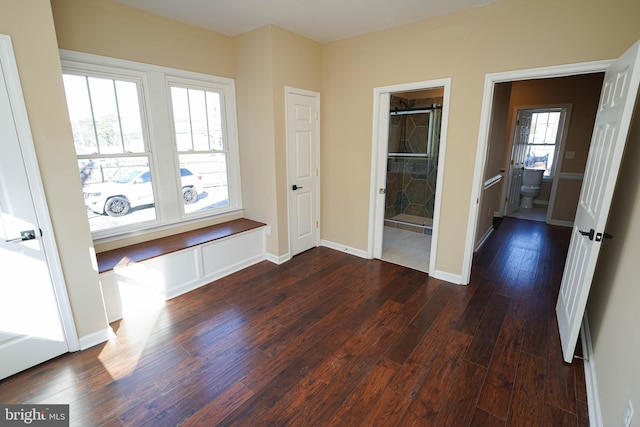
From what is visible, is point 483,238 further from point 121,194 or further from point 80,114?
point 80,114

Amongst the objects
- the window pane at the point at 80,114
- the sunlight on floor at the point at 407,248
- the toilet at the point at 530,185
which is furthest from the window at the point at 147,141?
the toilet at the point at 530,185

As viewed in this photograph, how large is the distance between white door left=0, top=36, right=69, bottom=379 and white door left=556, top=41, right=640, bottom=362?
3520 mm

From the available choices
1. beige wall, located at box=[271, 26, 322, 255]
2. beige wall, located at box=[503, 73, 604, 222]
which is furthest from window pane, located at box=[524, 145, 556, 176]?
beige wall, located at box=[271, 26, 322, 255]

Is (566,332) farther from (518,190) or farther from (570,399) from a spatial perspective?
(518,190)

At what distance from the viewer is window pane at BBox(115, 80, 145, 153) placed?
9.11 ft

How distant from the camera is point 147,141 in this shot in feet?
9.80

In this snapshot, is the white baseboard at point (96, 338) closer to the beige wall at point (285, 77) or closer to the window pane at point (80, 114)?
the window pane at point (80, 114)

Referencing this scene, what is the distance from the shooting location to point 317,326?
2463 millimetres

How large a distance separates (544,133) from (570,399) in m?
6.34

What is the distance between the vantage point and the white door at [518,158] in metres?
5.69

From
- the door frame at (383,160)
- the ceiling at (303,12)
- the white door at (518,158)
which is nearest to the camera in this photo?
the ceiling at (303,12)

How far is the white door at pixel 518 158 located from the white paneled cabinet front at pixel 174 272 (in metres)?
5.14

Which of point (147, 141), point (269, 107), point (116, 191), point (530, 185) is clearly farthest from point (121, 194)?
point (530, 185)

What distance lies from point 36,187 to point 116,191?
997mm
